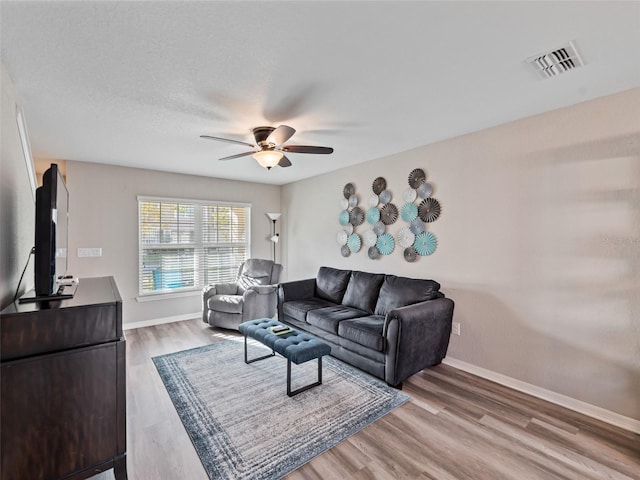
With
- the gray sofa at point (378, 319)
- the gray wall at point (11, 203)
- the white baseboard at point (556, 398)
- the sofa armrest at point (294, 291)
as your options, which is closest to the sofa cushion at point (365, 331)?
the gray sofa at point (378, 319)

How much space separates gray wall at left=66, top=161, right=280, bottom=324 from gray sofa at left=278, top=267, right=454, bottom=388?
2.24m

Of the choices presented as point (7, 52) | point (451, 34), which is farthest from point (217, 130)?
point (451, 34)

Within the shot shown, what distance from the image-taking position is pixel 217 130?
9.55ft

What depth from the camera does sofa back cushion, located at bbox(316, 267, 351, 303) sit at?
4.18 m

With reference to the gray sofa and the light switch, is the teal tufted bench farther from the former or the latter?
the light switch

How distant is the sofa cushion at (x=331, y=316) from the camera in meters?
3.31

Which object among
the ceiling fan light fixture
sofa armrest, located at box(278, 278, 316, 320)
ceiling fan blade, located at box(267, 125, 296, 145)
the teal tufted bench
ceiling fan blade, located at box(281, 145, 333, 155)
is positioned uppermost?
ceiling fan blade, located at box(267, 125, 296, 145)

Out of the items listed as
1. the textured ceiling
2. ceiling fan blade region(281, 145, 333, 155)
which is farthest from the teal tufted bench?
the textured ceiling

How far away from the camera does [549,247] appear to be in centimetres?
255

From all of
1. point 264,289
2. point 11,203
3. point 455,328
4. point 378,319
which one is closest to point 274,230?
point 264,289

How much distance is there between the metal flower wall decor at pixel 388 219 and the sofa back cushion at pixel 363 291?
1.25ft

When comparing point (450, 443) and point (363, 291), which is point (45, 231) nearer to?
point (450, 443)

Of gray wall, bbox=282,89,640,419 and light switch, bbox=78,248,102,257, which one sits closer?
gray wall, bbox=282,89,640,419

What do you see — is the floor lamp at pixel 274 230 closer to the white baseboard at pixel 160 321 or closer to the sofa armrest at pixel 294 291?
the sofa armrest at pixel 294 291
